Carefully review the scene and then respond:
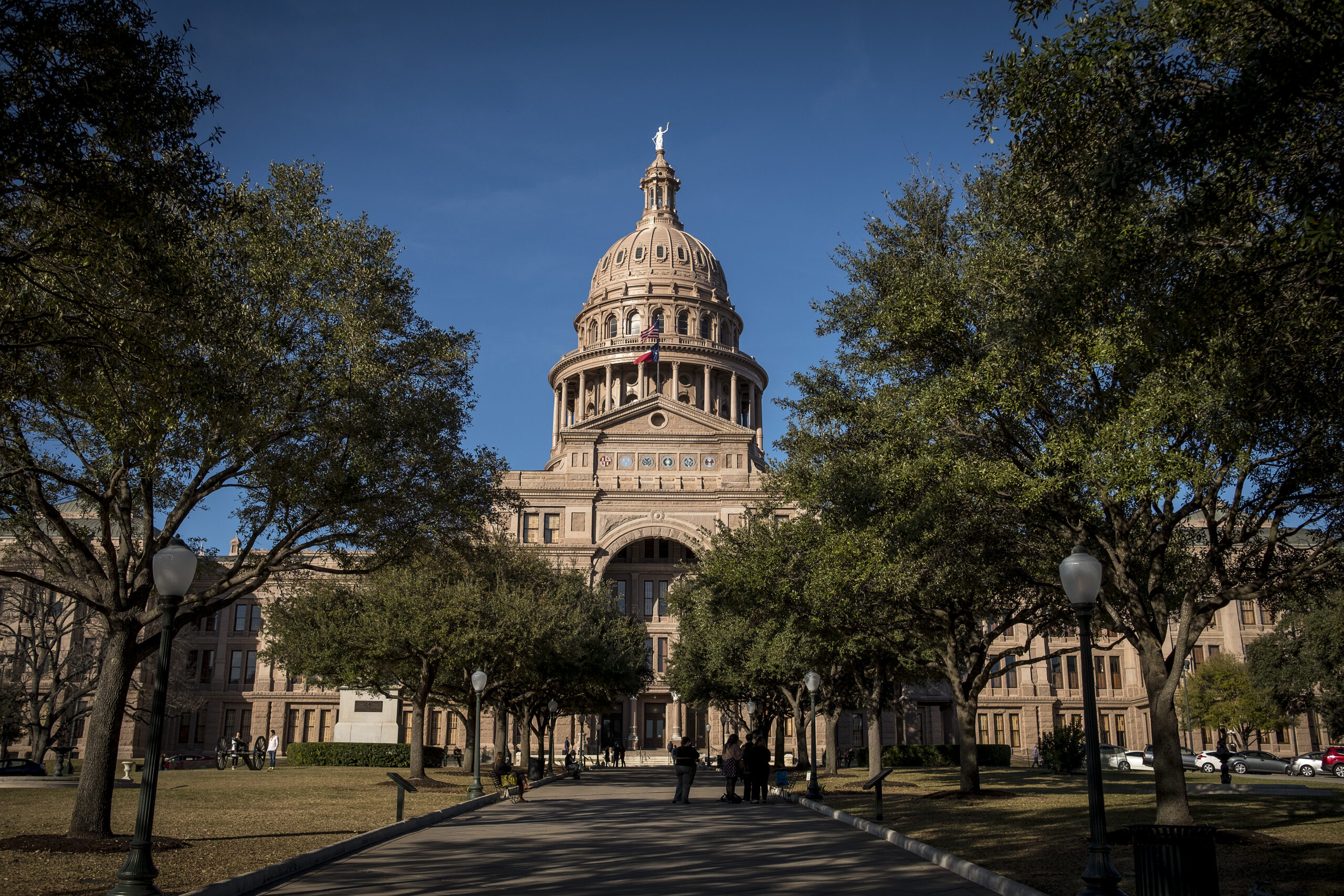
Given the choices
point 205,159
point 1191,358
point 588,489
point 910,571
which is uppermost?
point 588,489

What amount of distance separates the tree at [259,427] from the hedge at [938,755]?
1764 inches

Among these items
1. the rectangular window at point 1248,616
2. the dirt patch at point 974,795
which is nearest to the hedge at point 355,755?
the dirt patch at point 974,795

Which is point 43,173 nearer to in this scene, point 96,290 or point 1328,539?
point 96,290

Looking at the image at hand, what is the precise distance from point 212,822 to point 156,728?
886 centimetres

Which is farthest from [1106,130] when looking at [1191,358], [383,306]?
[383,306]

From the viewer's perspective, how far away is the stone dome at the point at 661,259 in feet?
347

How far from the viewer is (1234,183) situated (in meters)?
10.4

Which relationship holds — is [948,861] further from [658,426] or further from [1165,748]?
[658,426]

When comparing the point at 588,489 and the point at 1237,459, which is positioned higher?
the point at 588,489

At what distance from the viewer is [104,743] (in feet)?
50.8

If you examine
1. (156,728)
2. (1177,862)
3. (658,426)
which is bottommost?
(1177,862)

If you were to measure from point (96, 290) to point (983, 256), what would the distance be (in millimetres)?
13099

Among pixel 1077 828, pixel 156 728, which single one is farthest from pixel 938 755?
pixel 156 728

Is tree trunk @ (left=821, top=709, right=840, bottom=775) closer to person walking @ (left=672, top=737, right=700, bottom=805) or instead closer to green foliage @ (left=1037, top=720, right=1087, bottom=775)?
green foliage @ (left=1037, top=720, right=1087, bottom=775)
